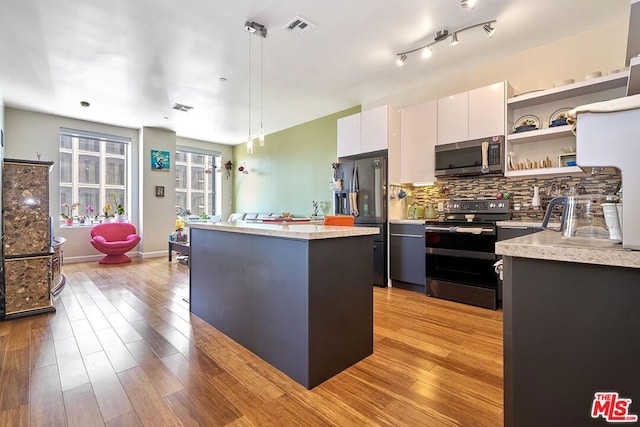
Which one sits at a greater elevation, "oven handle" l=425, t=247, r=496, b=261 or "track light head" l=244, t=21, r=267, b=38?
"track light head" l=244, t=21, r=267, b=38

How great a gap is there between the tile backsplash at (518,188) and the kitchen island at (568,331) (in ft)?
8.85

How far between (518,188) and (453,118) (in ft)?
3.74

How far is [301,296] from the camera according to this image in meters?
1.79

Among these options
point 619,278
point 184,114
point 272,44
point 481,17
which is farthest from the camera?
point 184,114

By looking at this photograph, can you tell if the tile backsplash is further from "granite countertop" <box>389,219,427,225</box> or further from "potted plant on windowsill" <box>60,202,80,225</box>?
"potted plant on windowsill" <box>60,202,80,225</box>

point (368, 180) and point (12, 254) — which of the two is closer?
point (12, 254)

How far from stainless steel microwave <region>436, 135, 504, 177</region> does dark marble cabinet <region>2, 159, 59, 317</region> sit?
14.5 ft

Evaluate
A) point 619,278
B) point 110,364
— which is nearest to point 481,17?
point 619,278

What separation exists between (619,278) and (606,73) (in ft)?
11.2

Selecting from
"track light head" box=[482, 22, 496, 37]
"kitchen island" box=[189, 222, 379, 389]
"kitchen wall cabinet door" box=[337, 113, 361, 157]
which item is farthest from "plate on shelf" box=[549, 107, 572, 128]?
"kitchen island" box=[189, 222, 379, 389]

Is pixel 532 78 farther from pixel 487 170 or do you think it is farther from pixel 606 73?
pixel 487 170

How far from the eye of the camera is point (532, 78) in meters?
3.45

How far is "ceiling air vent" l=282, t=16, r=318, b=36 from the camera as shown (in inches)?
113

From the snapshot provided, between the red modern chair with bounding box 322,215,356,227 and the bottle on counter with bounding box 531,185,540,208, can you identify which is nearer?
the red modern chair with bounding box 322,215,356,227
